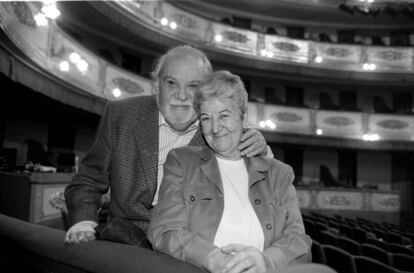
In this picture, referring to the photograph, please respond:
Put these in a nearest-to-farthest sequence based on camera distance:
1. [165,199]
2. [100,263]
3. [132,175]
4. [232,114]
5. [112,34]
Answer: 1. [100,263]
2. [165,199]
3. [232,114]
4. [132,175]
5. [112,34]

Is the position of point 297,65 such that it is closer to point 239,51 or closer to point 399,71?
point 239,51

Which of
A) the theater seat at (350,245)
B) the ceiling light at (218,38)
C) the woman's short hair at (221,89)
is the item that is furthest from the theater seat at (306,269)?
the ceiling light at (218,38)

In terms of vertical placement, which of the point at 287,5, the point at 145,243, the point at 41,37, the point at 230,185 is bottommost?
the point at 145,243

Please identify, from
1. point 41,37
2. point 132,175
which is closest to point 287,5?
point 41,37

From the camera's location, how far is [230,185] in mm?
1419

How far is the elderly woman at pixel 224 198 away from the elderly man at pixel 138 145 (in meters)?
0.37

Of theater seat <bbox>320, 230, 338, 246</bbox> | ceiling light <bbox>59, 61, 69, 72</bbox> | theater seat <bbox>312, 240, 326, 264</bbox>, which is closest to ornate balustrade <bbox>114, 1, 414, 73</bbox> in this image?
ceiling light <bbox>59, 61, 69, 72</bbox>

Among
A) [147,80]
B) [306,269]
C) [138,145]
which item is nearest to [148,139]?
[138,145]

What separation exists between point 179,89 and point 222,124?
0.48 metres

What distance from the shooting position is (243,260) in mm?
1115

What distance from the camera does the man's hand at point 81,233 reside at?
1.26m

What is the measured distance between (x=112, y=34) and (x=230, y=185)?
416 inches

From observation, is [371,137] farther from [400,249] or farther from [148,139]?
[148,139]

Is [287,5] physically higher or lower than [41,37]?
higher
